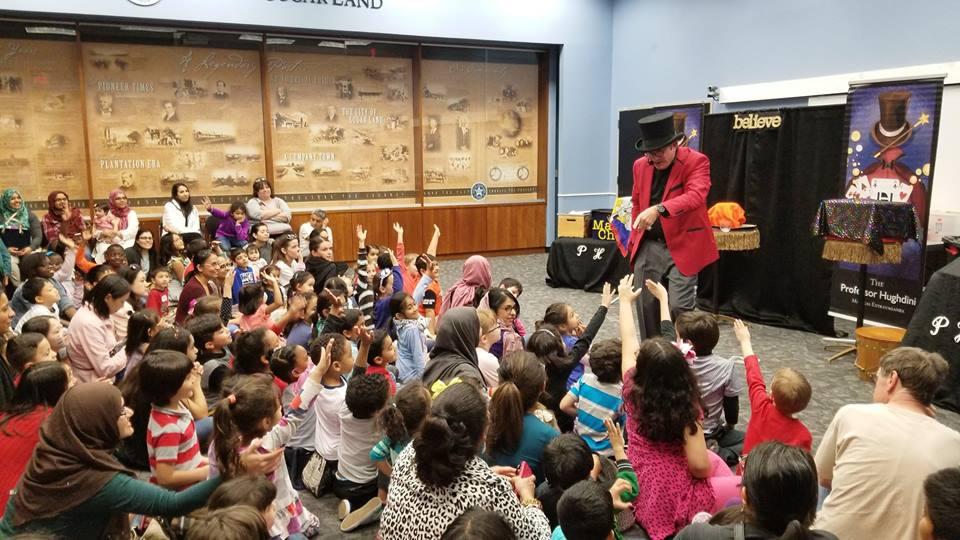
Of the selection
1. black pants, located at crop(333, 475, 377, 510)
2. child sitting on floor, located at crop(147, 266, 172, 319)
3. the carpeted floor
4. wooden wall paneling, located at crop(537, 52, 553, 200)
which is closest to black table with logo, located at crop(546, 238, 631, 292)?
the carpeted floor

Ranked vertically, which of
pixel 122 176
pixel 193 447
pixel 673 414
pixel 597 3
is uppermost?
pixel 597 3

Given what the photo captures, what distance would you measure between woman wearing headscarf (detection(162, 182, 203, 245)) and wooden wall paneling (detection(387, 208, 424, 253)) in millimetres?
2661

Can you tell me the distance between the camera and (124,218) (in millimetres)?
7520

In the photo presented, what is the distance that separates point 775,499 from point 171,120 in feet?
27.8

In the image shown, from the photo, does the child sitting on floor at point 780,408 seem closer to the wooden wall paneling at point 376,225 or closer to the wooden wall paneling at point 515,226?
the wooden wall paneling at point 376,225

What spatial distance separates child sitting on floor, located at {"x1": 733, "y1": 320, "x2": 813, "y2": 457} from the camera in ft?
8.39

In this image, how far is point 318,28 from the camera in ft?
28.0

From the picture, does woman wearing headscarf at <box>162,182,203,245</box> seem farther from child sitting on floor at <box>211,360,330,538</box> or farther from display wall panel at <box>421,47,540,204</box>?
child sitting on floor at <box>211,360,330,538</box>

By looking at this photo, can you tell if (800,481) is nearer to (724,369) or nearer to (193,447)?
(724,369)

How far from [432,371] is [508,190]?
7.49m

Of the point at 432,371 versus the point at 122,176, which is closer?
the point at 432,371

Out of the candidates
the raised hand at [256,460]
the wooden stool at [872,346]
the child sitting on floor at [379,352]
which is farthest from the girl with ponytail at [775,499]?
the wooden stool at [872,346]

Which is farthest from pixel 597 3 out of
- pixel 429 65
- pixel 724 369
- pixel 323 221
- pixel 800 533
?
pixel 800 533

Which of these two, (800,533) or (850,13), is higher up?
(850,13)
